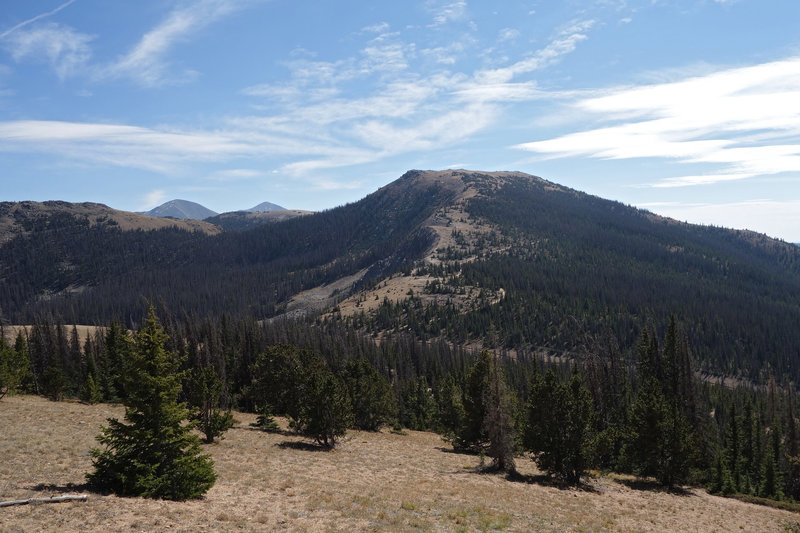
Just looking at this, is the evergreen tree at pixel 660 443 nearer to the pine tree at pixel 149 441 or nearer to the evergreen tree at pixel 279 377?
the evergreen tree at pixel 279 377

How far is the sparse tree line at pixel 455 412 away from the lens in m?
20.7

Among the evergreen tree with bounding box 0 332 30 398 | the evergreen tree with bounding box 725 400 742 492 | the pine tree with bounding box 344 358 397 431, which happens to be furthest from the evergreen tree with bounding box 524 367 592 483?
the evergreen tree with bounding box 0 332 30 398

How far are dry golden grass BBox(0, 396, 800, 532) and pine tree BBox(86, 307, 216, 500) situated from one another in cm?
89

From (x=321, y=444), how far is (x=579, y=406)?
2559cm

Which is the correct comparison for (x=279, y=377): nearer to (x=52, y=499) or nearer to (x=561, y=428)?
(x=561, y=428)

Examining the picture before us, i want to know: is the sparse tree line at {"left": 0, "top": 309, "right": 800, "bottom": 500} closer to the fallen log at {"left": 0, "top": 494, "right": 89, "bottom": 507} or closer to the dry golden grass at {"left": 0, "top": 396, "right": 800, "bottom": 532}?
the fallen log at {"left": 0, "top": 494, "right": 89, "bottom": 507}

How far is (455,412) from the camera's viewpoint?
58.4 meters

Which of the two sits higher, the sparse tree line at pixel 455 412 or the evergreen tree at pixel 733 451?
the sparse tree line at pixel 455 412

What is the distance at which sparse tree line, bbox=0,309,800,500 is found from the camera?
2066 centimetres

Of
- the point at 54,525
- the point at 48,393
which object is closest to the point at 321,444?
the point at 54,525

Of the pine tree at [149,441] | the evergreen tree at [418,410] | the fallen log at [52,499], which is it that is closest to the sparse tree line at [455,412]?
the pine tree at [149,441]

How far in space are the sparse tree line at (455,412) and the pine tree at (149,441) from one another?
0.06 metres

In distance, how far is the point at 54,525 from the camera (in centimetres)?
1571

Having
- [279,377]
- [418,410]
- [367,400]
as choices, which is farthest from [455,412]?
[418,410]
